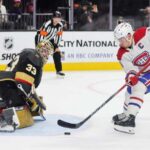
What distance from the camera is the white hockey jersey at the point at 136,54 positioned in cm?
380

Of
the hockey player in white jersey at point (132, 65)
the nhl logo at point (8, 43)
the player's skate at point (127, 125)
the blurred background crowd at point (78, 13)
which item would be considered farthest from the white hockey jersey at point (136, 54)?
the blurred background crowd at point (78, 13)

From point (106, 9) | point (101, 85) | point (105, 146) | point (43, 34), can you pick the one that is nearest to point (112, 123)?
point (105, 146)

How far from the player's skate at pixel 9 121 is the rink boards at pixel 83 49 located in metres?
3.91

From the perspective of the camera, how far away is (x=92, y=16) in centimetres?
884

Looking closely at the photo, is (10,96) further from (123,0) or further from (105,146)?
(123,0)

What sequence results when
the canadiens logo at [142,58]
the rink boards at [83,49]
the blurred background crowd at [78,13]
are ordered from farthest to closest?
the blurred background crowd at [78,13], the rink boards at [83,49], the canadiens logo at [142,58]

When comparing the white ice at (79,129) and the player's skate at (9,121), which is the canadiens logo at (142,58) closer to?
the white ice at (79,129)

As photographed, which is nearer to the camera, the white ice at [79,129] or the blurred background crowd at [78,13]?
the white ice at [79,129]

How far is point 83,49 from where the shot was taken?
25.8 feet

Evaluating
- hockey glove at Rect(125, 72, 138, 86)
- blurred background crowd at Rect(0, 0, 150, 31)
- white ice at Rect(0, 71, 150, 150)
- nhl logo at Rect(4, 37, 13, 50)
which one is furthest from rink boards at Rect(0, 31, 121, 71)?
hockey glove at Rect(125, 72, 138, 86)

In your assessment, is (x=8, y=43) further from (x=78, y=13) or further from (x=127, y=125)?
(x=127, y=125)

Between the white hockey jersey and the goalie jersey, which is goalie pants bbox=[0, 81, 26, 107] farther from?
the white hockey jersey

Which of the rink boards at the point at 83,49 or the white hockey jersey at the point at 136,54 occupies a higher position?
the white hockey jersey at the point at 136,54

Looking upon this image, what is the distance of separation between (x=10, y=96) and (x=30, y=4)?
15.8 feet
